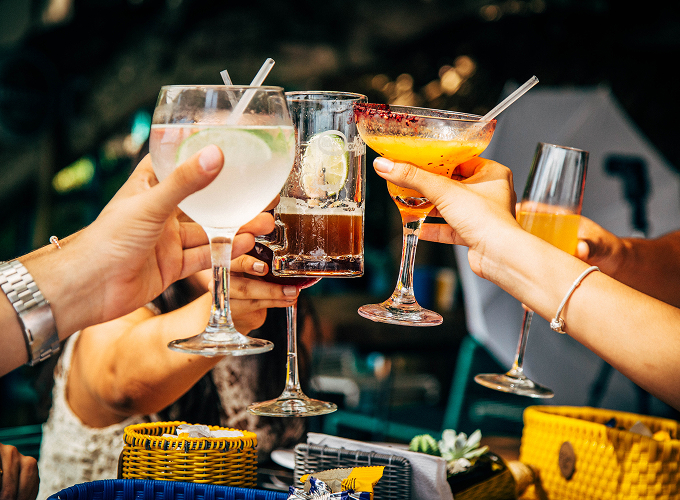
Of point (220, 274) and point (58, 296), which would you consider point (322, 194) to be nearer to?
point (220, 274)

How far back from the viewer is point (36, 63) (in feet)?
14.5

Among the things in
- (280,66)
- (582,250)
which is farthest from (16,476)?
(280,66)

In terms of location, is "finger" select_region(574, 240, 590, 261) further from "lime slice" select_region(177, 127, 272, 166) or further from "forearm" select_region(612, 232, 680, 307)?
"lime slice" select_region(177, 127, 272, 166)

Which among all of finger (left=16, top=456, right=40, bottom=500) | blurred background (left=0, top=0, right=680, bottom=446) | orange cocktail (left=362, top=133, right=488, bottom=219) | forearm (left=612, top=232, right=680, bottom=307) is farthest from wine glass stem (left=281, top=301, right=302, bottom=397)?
blurred background (left=0, top=0, right=680, bottom=446)

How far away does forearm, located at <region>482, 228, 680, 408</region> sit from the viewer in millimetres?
1108

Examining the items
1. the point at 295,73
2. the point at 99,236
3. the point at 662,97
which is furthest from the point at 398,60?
the point at 99,236

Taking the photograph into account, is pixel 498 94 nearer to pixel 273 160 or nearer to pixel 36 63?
pixel 36 63

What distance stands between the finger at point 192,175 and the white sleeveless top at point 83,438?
3.85 ft

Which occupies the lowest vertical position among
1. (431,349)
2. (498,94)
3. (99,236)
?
(431,349)

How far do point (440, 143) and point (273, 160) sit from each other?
34 centimetres

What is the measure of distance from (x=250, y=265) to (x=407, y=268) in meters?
0.31

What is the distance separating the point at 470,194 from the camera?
1.15 metres

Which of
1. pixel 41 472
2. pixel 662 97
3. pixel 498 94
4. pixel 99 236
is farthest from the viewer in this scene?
pixel 498 94

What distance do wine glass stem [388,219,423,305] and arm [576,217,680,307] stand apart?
0.63 meters
